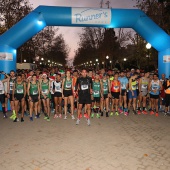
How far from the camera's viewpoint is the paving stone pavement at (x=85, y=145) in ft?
15.4

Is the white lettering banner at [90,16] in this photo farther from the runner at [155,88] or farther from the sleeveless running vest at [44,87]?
the sleeveless running vest at [44,87]

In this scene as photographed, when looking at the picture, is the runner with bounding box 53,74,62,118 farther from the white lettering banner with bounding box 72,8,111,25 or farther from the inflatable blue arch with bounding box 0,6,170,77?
the white lettering banner with bounding box 72,8,111,25

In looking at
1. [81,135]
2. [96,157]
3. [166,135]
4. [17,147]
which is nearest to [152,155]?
[96,157]

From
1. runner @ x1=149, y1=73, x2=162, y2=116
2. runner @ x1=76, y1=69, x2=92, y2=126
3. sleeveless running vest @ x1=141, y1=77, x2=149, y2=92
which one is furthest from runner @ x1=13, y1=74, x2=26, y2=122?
runner @ x1=149, y1=73, x2=162, y2=116

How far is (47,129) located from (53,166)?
2.93m

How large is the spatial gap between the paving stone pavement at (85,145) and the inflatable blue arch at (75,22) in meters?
3.94

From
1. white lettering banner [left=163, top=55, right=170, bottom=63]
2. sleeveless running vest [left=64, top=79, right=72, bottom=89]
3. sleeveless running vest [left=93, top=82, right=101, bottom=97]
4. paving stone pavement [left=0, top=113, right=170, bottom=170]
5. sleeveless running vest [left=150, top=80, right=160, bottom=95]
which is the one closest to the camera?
paving stone pavement [left=0, top=113, right=170, bottom=170]

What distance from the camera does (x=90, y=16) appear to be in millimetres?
10828

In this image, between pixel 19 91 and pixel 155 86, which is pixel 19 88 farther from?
pixel 155 86

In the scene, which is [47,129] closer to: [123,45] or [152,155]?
[152,155]

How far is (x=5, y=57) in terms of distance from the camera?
423 inches

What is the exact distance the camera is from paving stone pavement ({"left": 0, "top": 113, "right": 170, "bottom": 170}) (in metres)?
4.71

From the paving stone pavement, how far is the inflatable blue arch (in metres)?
3.94

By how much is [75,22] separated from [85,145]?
7.06 metres
